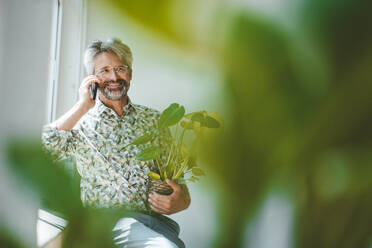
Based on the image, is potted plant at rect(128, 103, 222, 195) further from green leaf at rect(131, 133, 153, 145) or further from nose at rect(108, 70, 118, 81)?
nose at rect(108, 70, 118, 81)

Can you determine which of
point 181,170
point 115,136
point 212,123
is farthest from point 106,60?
point 212,123

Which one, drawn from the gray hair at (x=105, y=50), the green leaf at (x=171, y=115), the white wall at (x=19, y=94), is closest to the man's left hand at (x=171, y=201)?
the green leaf at (x=171, y=115)

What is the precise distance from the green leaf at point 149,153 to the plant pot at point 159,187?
0.17 ft

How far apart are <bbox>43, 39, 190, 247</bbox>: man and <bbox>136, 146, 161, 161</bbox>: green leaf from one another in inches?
0.5

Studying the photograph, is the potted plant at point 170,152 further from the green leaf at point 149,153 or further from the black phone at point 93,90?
the black phone at point 93,90

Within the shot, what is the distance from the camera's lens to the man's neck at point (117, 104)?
1.96 ft

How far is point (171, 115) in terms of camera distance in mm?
504

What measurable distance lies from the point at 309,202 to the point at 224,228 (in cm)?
6

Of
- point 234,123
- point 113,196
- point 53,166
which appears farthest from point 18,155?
point 113,196

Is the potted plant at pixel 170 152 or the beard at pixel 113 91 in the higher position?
the beard at pixel 113 91

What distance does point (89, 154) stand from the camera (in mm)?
555

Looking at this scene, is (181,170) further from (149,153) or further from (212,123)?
(212,123)

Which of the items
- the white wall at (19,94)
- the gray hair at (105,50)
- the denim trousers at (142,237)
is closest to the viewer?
the white wall at (19,94)

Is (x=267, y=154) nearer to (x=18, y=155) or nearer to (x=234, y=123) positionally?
(x=234, y=123)
